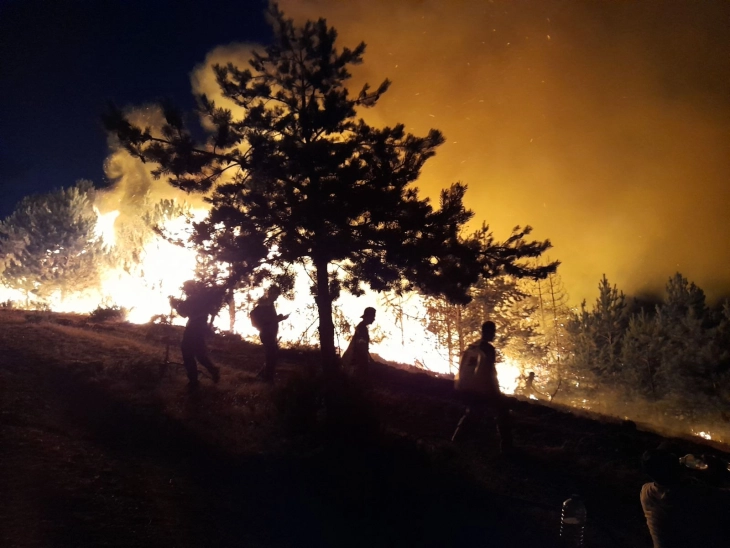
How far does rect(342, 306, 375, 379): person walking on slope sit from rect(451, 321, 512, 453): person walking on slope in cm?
191

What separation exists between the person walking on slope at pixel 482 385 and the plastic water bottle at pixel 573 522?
204cm

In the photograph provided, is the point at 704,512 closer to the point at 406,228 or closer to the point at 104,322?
the point at 406,228

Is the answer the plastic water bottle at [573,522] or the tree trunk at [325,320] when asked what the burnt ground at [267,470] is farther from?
the tree trunk at [325,320]

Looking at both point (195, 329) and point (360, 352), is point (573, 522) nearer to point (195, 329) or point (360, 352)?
point (360, 352)

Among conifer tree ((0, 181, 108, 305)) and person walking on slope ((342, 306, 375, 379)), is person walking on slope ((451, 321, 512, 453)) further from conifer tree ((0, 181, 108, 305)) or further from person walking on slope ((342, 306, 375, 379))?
conifer tree ((0, 181, 108, 305))

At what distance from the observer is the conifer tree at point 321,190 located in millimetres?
9234

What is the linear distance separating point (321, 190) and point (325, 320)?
8.01 ft

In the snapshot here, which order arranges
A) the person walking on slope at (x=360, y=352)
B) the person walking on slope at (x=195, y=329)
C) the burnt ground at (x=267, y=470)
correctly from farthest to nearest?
the person walking on slope at (x=360, y=352) → the person walking on slope at (x=195, y=329) → the burnt ground at (x=267, y=470)

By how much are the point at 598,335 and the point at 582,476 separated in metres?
35.8

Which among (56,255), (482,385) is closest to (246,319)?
(482,385)

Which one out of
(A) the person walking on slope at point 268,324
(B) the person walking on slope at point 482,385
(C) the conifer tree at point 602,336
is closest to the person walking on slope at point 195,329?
(A) the person walking on slope at point 268,324

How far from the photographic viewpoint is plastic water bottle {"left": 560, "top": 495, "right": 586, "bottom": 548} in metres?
4.63

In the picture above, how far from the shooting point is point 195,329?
8.71 metres

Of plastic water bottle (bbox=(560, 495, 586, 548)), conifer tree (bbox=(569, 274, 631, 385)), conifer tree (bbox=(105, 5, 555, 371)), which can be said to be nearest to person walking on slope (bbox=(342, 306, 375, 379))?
conifer tree (bbox=(105, 5, 555, 371))
